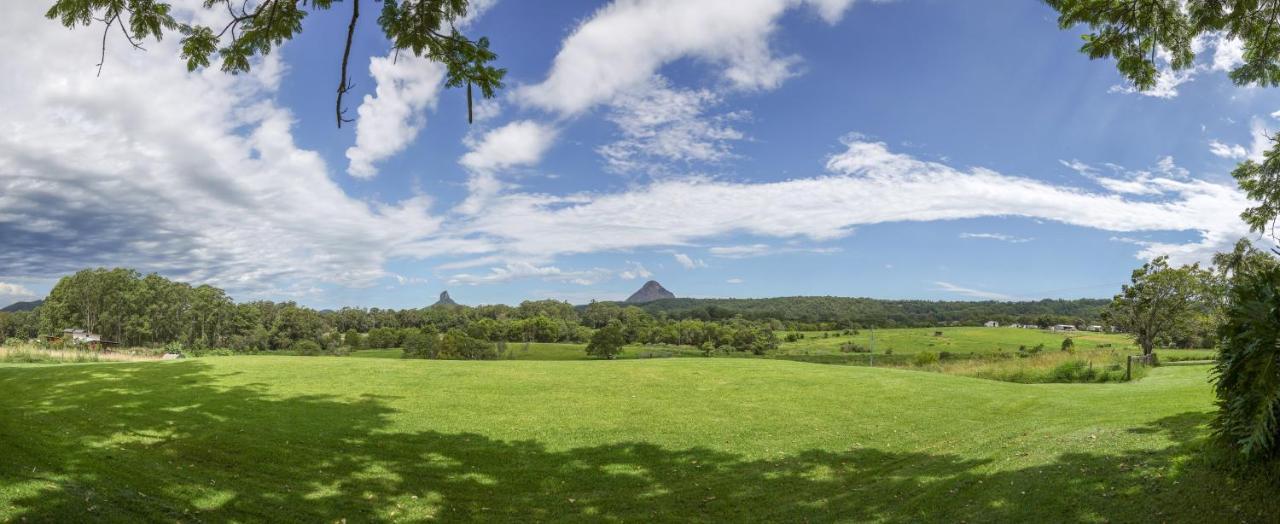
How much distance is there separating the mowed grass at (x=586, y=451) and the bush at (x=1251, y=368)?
0.40m

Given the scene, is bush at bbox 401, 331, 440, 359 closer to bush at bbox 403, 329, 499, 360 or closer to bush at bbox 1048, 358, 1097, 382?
bush at bbox 403, 329, 499, 360

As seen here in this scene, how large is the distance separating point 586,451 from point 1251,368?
8575mm

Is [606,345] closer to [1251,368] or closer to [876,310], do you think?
[1251,368]

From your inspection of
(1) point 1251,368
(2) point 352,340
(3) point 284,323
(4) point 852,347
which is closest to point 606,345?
(4) point 852,347

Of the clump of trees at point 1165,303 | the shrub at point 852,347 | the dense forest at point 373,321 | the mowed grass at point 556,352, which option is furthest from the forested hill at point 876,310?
the clump of trees at point 1165,303

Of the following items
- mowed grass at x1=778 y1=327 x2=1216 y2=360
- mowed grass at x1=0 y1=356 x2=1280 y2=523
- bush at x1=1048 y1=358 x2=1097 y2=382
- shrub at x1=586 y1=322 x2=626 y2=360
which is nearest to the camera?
mowed grass at x1=0 y1=356 x2=1280 y2=523

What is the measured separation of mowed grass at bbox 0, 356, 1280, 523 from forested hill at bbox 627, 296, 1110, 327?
→ 3276 inches

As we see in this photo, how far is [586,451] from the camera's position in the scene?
10.8 meters

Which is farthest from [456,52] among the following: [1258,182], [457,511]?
[1258,182]

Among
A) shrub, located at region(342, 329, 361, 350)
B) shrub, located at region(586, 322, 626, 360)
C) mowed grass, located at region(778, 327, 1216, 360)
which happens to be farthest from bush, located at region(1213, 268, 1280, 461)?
shrub, located at region(342, 329, 361, 350)

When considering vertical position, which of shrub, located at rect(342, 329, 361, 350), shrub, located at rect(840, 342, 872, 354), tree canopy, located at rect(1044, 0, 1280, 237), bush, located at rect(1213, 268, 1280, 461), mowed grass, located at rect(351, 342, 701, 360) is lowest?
shrub, located at rect(840, 342, 872, 354)

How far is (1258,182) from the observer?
13398 millimetres

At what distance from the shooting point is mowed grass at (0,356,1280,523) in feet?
20.7

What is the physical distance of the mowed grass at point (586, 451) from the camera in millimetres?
6324
